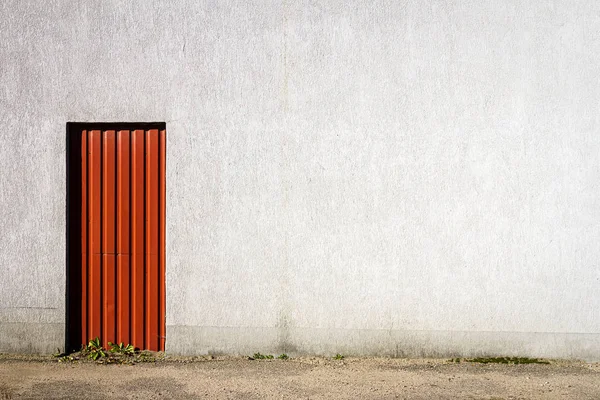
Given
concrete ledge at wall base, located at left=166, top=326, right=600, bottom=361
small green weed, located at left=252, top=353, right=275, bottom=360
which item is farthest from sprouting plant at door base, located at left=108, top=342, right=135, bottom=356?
small green weed, located at left=252, top=353, right=275, bottom=360

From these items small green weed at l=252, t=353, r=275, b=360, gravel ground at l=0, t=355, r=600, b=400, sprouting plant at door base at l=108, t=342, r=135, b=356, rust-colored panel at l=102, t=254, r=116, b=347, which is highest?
rust-colored panel at l=102, t=254, r=116, b=347

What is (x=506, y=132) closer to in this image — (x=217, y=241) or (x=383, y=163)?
(x=383, y=163)

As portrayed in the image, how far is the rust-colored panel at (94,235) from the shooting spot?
6.28 metres

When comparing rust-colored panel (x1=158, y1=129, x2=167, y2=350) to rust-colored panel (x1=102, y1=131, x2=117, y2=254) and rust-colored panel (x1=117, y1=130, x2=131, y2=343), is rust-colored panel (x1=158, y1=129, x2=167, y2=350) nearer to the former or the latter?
rust-colored panel (x1=117, y1=130, x2=131, y2=343)

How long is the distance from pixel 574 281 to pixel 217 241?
3.71 m

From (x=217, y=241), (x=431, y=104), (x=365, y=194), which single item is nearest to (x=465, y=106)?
(x=431, y=104)

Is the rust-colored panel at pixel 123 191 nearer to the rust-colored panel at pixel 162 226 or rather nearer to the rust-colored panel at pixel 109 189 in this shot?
the rust-colored panel at pixel 109 189

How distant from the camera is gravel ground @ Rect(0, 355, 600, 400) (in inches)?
204

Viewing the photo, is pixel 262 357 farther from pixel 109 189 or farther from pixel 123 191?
pixel 109 189

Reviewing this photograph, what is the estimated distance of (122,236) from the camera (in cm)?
627

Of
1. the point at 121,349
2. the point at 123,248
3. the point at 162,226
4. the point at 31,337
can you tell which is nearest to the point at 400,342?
the point at 162,226

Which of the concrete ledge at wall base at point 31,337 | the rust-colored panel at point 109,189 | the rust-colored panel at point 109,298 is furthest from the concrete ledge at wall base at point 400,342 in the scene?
the concrete ledge at wall base at point 31,337

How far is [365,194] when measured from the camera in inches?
242

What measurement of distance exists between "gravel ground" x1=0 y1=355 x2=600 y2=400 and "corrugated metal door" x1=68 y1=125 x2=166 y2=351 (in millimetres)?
491
